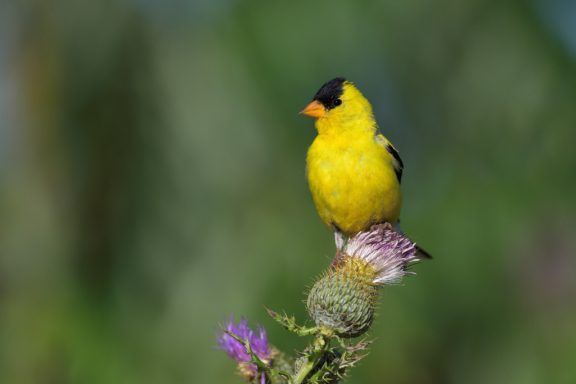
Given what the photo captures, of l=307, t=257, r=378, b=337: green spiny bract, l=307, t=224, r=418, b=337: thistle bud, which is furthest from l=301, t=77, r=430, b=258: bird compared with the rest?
l=307, t=257, r=378, b=337: green spiny bract

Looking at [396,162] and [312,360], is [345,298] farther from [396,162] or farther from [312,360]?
[396,162]

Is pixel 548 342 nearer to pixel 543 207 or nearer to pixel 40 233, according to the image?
pixel 543 207

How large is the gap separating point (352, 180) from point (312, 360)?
4.70 feet

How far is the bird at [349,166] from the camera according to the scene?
322cm

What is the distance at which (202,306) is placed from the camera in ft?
14.7

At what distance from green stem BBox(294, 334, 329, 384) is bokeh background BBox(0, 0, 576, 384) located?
6.61 ft

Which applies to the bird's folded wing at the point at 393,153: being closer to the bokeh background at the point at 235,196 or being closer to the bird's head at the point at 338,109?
the bird's head at the point at 338,109

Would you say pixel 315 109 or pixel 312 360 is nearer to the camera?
pixel 312 360

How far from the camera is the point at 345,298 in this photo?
2195mm

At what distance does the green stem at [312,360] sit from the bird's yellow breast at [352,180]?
1344mm

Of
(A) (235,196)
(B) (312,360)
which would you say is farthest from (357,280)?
(A) (235,196)

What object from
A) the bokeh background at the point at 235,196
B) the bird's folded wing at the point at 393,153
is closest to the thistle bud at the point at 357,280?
the bird's folded wing at the point at 393,153

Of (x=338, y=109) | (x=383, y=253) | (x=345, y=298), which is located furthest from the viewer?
(x=338, y=109)

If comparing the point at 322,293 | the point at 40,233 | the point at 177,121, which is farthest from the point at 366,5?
the point at 322,293
